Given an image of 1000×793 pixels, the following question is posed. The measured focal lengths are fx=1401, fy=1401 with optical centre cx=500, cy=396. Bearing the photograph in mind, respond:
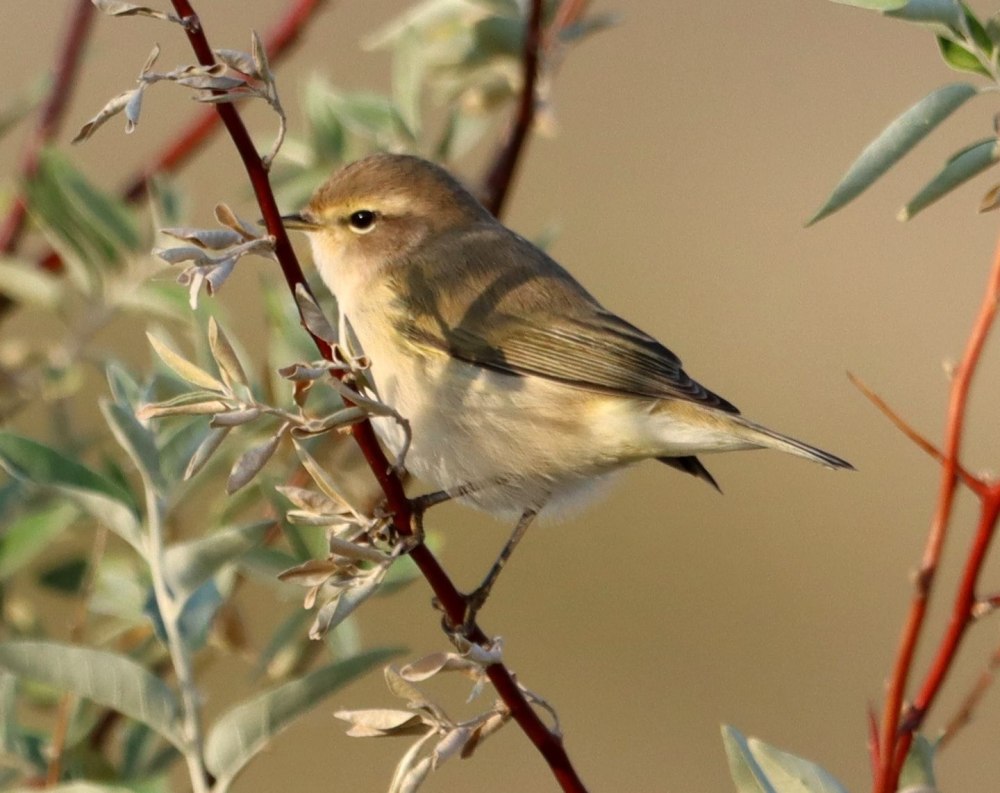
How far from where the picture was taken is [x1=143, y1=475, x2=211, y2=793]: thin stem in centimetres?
166

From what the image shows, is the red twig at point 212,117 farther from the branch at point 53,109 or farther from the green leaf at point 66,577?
the green leaf at point 66,577

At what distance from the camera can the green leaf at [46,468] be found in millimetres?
1626

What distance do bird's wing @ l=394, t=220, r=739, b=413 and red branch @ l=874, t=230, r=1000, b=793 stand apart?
1.30 meters

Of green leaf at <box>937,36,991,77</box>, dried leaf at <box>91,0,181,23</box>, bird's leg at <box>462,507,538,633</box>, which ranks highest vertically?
green leaf at <box>937,36,991,77</box>

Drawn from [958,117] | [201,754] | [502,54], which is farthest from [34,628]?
[958,117]

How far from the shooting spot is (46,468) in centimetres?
169

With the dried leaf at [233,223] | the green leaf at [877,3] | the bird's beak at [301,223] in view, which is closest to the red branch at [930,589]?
the green leaf at [877,3]

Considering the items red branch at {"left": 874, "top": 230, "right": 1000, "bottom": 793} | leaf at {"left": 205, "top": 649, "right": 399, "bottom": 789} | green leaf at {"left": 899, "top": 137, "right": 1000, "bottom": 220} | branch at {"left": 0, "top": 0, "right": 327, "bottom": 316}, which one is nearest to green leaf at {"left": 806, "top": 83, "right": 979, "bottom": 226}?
green leaf at {"left": 899, "top": 137, "right": 1000, "bottom": 220}

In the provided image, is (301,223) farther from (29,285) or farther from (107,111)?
(107,111)

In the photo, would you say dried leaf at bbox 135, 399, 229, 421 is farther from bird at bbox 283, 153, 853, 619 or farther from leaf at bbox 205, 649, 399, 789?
bird at bbox 283, 153, 853, 619

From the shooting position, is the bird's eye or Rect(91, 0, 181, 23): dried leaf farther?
the bird's eye

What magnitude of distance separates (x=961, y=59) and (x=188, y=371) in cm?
86

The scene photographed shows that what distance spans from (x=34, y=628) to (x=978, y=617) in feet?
5.16

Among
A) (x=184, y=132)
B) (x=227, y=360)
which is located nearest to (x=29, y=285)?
(x=184, y=132)
